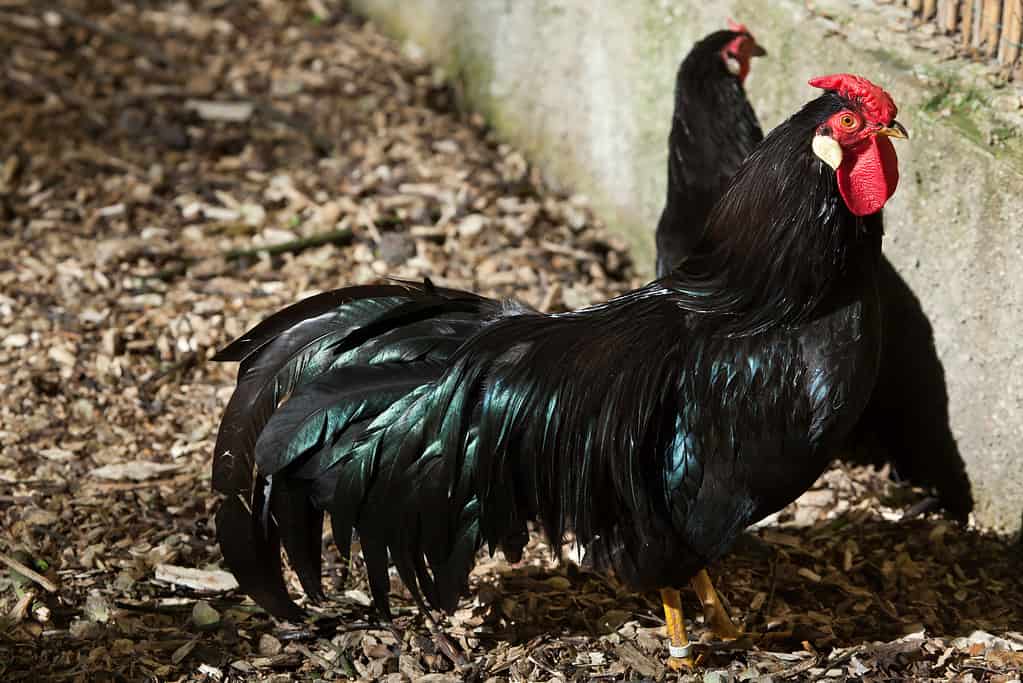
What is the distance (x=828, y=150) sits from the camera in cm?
334

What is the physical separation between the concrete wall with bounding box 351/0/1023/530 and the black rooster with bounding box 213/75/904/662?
831mm

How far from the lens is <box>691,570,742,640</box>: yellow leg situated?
4.05 meters

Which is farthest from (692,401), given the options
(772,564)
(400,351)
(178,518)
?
(178,518)

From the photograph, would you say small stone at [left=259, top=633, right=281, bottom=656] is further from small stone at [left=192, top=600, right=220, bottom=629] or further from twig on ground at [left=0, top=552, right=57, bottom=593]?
twig on ground at [left=0, top=552, right=57, bottom=593]

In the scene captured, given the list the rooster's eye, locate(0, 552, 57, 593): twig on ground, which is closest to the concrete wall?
the rooster's eye

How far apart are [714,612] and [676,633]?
240mm

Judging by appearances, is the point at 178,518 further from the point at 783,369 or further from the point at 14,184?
the point at 14,184

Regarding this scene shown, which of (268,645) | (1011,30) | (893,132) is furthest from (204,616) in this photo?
(1011,30)

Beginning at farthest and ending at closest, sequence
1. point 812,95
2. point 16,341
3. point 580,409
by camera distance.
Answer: point 16,341 < point 812,95 < point 580,409

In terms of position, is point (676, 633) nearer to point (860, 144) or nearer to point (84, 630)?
point (860, 144)

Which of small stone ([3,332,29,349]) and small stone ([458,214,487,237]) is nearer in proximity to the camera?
small stone ([3,332,29,349])

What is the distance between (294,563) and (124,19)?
5.53 meters

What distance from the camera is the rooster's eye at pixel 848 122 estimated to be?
3352 millimetres

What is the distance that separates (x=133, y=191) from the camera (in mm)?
6434
